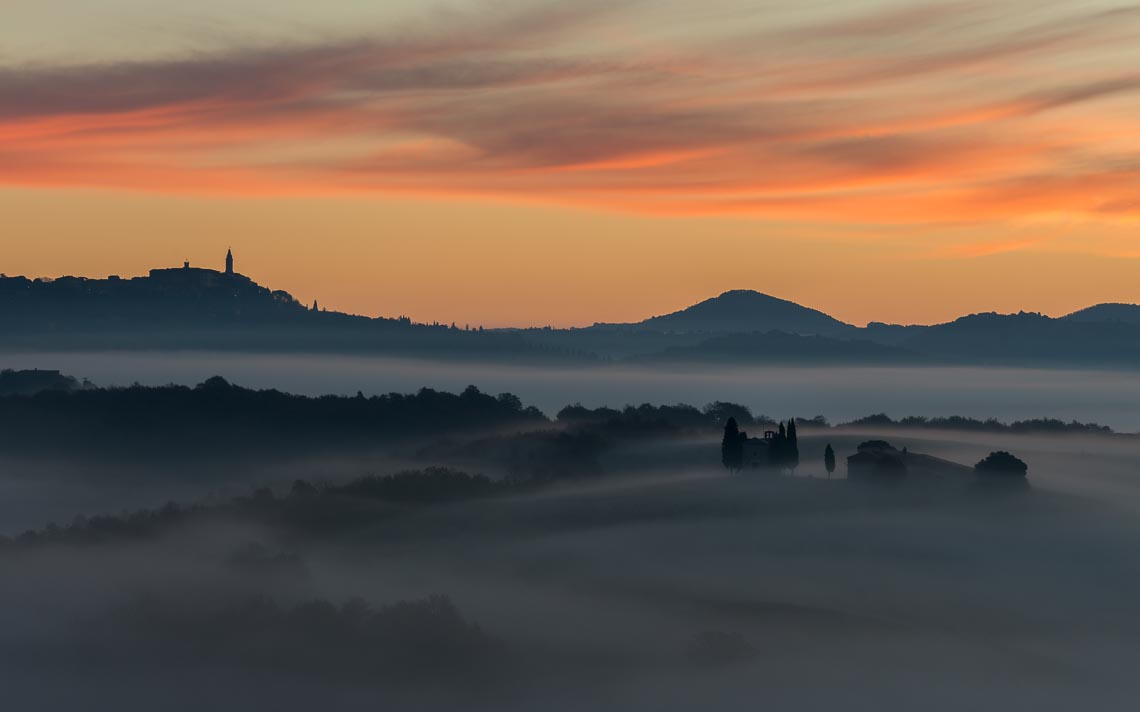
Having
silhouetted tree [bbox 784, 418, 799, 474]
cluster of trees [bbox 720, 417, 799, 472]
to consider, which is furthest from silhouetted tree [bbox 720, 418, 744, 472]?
silhouetted tree [bbox 784, 418, 799, 474]

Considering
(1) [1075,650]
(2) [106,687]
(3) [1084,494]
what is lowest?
(2) [106,687]

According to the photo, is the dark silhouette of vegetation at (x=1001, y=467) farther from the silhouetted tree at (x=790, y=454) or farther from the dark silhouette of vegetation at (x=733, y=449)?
the dark silhouette of vegetation at (x=733, y=449)

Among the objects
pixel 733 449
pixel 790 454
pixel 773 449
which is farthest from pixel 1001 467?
pixel 733 449

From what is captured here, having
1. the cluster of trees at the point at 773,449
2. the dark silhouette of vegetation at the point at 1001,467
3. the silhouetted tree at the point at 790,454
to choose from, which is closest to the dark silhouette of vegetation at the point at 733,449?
the cluster of trees at the point at 773,449

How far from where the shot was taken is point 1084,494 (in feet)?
533

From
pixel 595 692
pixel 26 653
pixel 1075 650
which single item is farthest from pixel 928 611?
pixel 26 653

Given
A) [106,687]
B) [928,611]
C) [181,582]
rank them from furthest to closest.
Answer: [181,582]
[106,687]
[928,611]

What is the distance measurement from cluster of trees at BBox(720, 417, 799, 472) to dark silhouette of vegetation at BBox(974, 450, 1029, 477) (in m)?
22.1

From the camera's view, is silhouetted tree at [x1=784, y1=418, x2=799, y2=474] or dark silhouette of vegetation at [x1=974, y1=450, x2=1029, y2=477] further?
silhouetted tree at [x1=784, y1=418, x2=799, y2=474]

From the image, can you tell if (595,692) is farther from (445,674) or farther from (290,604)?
(290,604)

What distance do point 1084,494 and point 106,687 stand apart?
115 metres

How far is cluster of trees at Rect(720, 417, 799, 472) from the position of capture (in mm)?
162625

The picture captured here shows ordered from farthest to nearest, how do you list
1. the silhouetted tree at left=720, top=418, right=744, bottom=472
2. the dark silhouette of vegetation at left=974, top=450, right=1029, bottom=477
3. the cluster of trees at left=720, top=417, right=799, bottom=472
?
the silhouetted tree at left=720, top=418, right=744, bottom=472 < the cluster of trees at left=720, top=417, right=799, bottom=472 < the dark silhouette of vegetation at left=974, top=450, right=1029, bottom=477

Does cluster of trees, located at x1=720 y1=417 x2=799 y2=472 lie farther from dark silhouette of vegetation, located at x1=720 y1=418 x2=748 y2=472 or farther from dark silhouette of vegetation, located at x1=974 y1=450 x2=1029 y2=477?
dark silhouette of vegetation, located at x1=974 y1=450 x2=1029 y2=477
